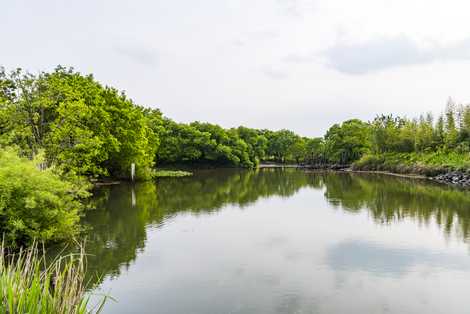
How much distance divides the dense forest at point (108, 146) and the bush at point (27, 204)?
1.2 inches

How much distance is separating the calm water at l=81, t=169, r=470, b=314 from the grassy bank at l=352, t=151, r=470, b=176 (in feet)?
69.9

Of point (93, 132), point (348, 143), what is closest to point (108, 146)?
point (93, 132)

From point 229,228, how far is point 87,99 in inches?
664

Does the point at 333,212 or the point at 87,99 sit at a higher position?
the point at 87,99

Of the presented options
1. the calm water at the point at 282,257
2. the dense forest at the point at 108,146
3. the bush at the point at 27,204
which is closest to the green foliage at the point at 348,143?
the dense forest at the point at 108,146

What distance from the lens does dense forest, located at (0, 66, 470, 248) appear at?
11656 millimetres

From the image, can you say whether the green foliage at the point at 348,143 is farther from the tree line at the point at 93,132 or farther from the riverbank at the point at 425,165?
the tree line at the point at 93,132

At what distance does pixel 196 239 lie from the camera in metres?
15.3

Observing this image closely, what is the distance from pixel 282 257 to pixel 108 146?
21324 millimetres

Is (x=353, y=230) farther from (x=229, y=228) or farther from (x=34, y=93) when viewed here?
(x=34, y=93)

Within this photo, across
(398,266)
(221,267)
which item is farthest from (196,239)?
(398,266)

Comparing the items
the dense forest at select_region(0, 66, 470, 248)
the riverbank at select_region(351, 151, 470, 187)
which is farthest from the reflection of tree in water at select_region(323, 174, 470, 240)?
the dense forest at select_region(0, 66, 470, 248)

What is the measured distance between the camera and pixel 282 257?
1277 cm

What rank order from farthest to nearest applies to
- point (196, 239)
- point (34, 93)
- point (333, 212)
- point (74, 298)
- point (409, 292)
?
1. point (333, 212)
2. point (34, 93)
3. point (196, 239)
4. point (409, 292)
5. point (74, 298)
